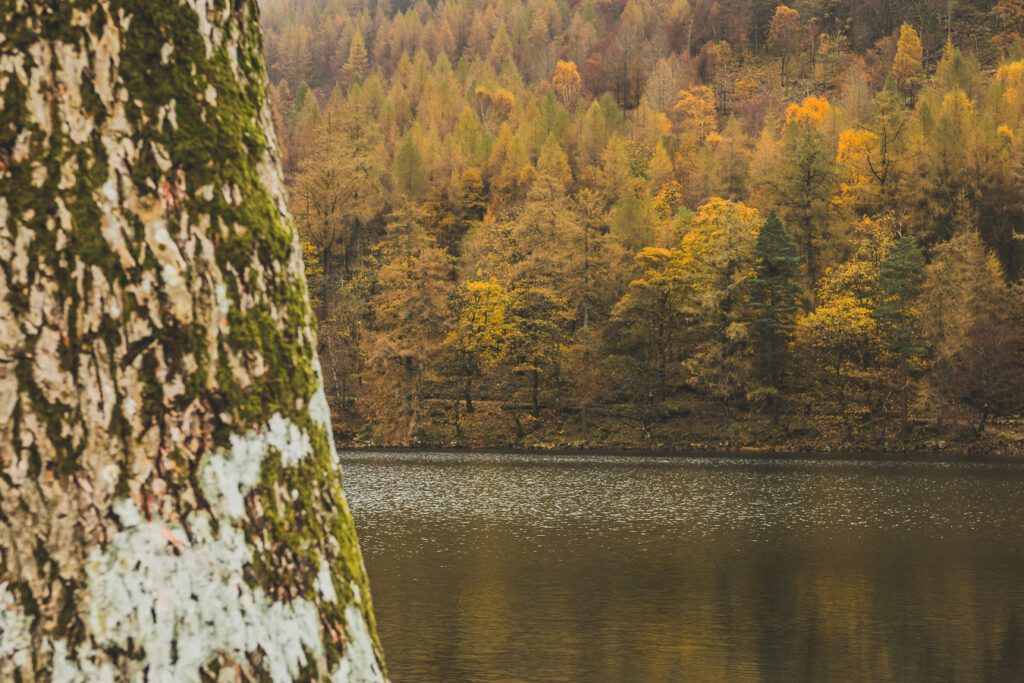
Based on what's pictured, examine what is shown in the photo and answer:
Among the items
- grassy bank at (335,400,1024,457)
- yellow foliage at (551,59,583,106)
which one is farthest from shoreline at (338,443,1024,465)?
yellow foliage at (551,59,583,106)

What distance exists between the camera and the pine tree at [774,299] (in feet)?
203

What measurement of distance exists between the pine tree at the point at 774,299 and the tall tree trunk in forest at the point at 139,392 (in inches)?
2397

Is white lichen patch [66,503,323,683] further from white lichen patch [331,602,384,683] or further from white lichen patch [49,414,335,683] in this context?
white lichen patch [331,602,384,683]

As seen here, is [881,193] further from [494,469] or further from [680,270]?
[494,469]

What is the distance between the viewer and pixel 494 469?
4647cm

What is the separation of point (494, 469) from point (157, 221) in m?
44.7

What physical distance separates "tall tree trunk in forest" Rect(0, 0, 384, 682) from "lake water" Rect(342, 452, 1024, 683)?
13204mm

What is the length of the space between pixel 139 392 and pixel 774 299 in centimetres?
6288

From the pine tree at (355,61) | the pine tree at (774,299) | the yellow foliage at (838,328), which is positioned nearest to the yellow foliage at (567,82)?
the pine tree at (355,61)

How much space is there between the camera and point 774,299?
62906mm

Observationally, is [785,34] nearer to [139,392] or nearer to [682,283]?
[682,283]

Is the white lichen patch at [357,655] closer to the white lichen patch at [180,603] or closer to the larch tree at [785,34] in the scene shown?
the white lichen patch at [180,603]

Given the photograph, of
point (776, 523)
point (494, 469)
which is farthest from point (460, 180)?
point (776, 523)

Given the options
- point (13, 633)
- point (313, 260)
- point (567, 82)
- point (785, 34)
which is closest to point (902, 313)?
point (313, 260)
